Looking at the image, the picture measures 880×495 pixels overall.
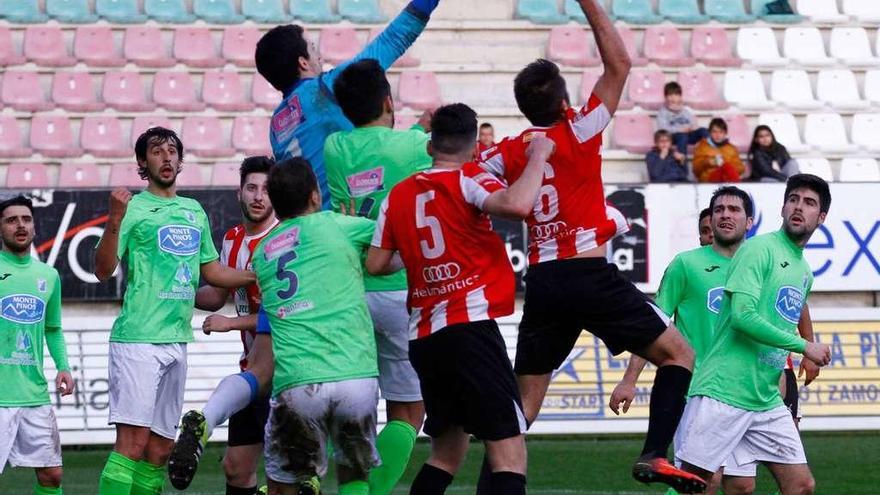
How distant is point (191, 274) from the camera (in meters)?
8.95

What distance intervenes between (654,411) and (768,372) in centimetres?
96

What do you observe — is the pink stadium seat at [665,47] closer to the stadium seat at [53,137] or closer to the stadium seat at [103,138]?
the stadium seat at [103,138]

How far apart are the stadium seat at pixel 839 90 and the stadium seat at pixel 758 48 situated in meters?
0.56

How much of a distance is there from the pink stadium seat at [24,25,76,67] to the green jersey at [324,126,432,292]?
1211cm

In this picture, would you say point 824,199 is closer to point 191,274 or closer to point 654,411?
point 654,411

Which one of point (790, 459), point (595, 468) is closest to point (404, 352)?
point (790, 459)

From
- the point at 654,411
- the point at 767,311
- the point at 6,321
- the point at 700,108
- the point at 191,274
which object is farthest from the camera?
the point at 700,108

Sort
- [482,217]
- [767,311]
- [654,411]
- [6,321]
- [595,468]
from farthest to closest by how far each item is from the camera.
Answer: [595,468], [6,321], [767,311], [654,411], [482,217]

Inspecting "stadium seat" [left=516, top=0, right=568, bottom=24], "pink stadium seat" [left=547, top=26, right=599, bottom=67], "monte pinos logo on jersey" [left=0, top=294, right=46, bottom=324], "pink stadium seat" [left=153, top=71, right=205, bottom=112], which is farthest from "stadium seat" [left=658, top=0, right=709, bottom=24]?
"monte pinos logo on jersey" [left=0, top=294, right=46, bottom=324]

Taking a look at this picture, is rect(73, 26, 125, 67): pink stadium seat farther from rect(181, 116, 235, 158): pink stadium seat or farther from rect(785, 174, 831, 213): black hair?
rect(785, 174, 831, 213): black hair

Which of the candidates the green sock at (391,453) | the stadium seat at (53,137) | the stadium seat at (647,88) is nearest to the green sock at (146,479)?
the green sock at (391,453)

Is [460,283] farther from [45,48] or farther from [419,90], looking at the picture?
[45,48]

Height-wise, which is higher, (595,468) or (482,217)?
(482,217)

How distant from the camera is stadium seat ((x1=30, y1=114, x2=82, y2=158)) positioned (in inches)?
727
